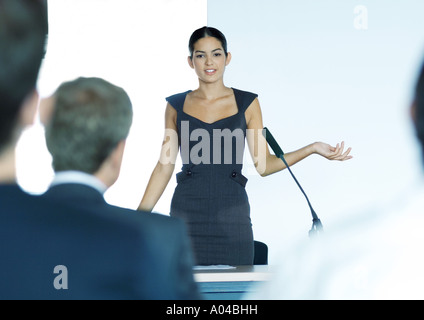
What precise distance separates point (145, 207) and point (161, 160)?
23cm

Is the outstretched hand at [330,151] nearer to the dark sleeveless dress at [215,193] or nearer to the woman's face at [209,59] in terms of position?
the dark sleeveless dress at [215,193]

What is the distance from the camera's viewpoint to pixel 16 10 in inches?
28.9

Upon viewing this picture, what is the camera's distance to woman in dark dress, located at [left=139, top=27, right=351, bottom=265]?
8.99ft

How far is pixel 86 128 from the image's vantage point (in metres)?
0.99

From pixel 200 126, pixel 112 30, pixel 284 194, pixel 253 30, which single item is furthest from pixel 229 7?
pixel 200 126

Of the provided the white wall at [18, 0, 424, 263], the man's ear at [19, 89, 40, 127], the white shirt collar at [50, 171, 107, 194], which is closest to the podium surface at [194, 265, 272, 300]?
the white shirt collar at [50, 171, 107, 194]

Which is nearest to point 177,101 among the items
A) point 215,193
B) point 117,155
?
point 215,193

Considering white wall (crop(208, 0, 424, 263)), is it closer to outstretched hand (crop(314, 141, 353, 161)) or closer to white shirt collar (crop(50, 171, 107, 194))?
outstretched hand (crop(314, 141, 353, 161))

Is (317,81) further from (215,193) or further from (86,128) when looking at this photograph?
(86,128)

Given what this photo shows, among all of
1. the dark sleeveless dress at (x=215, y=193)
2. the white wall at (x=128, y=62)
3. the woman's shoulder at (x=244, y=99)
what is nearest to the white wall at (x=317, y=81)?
the white wall at (x=128, y=62)

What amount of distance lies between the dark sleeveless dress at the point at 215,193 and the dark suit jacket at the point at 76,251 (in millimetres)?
1887

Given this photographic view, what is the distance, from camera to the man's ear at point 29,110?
0.75 meters

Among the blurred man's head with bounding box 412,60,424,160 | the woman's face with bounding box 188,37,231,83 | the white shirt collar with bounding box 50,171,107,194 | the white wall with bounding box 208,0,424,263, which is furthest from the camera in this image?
the white wall with bounding box 208,0,424,263

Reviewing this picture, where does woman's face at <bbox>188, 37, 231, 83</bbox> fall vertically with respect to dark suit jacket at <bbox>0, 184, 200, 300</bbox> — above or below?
above
